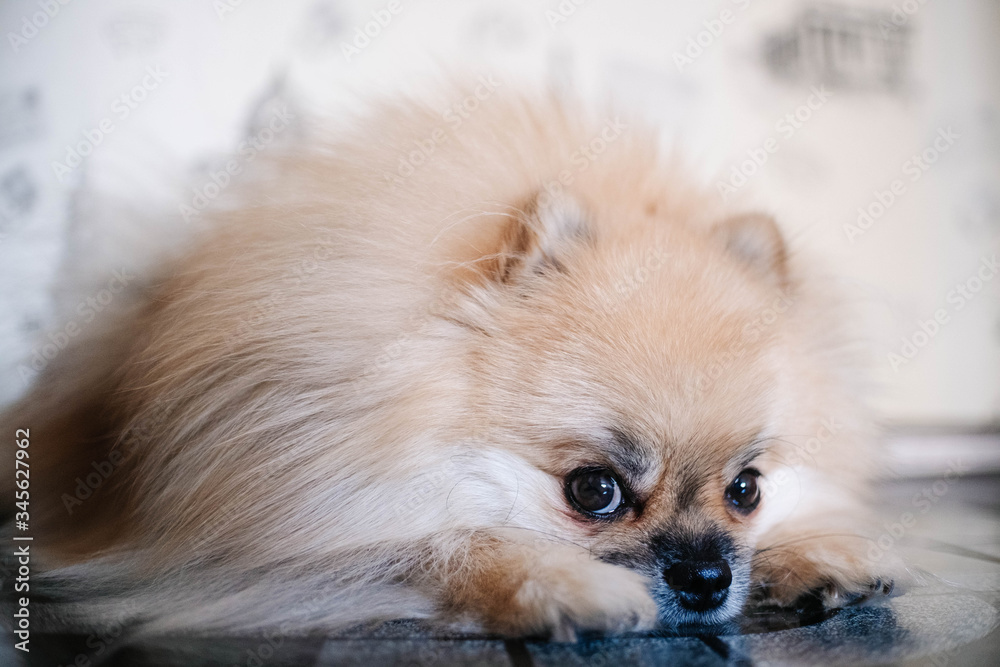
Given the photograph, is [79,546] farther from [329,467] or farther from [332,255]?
[332,255]

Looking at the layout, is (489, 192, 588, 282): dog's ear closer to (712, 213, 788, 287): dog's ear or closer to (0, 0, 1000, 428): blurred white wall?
(712, 213, 788, 287): dog's ear

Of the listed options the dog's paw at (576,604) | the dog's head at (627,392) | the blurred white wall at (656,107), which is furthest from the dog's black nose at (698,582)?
the blurred white wall at (656,107)

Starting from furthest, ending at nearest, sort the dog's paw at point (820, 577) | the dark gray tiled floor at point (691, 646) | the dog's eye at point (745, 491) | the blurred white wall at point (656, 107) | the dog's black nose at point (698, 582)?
the blurred white wall at point (656, 107) → the dog's eye at point (745, 491) → the dog's paw at point (820, 577) → the dog's black nose at point (698, 582) → the dark gray tiled floor at point (691, 646)

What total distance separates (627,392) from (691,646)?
0.40 m

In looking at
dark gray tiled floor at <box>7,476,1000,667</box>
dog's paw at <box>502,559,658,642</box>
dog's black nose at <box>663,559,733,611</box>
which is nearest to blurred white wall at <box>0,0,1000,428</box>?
dark gray tiled floor at <box>7,476,1000,667</box>

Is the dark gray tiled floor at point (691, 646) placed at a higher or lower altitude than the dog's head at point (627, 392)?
lower

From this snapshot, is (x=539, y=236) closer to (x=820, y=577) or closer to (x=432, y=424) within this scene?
(x=432, y=424)

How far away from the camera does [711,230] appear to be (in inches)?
58.6

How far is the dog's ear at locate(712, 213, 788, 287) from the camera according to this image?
1.45 m

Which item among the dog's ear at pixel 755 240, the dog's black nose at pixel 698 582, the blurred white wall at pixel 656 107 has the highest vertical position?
the blurred white wall at pixel 656 107

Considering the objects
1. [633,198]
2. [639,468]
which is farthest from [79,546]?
[633,198]

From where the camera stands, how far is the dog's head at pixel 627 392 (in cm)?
116

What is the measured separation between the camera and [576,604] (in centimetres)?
95

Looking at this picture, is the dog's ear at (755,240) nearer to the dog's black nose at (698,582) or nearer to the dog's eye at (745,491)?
the dog's eye at (745,491)
